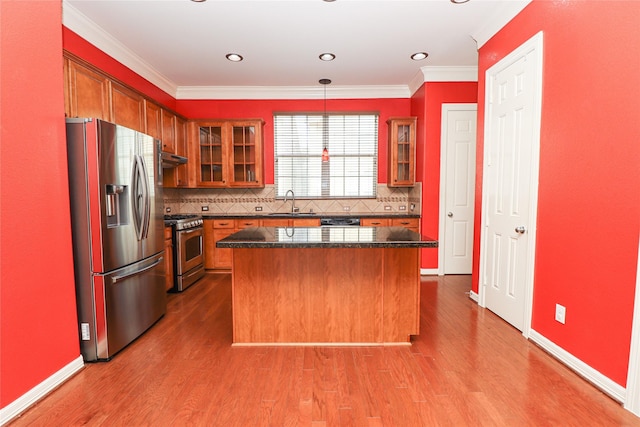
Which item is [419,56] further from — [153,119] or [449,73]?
[153,119]

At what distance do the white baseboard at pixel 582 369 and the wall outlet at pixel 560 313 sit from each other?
0.21 m

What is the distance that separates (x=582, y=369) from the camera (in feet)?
6.79

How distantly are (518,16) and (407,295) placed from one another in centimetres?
261

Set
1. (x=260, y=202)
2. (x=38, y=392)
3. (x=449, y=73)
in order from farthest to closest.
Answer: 1. (x=260, y=202)
2. (x=449, y=73)
3. (x=38, y=392)

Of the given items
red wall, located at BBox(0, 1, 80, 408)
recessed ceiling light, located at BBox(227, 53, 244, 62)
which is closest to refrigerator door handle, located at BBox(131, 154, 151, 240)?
red wall, located at BBox(0, 1, 80, 408)

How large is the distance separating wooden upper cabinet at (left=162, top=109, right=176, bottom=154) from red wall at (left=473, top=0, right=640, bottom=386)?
4.30 meters

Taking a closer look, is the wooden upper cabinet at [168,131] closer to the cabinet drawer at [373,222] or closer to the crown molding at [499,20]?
the cabinet drawer at [373,222]

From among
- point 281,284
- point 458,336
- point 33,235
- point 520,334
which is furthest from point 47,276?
point 520,334

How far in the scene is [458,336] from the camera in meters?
2.68

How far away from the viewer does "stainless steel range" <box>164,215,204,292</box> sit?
3975 mm

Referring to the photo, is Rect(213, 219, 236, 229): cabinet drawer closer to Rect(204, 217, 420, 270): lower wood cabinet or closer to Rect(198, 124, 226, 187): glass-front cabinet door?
Rect(204, 217, 420, 270): lower wood cabinet

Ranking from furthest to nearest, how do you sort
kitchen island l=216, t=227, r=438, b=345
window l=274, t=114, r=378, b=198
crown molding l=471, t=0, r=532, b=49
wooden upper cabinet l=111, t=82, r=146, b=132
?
window l=274, t=114, r=378, b=198
wooden upper cabinet l=111, t=82, r=146, b=132
crown molding l=471, t=0, r=532, b=49
kitchen island l=216, t=227, r=438, b=345

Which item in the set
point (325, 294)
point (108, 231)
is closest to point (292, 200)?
point (325, 294)

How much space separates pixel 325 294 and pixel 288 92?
3809 mm
